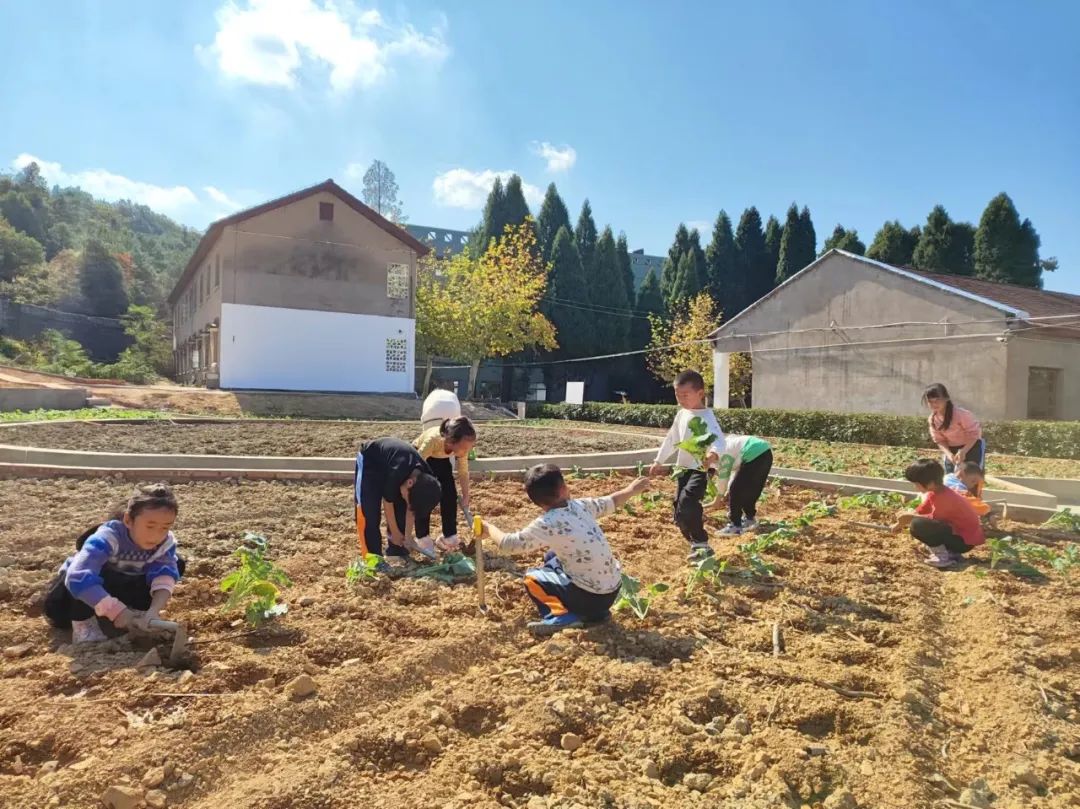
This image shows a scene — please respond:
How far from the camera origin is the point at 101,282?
4269cm

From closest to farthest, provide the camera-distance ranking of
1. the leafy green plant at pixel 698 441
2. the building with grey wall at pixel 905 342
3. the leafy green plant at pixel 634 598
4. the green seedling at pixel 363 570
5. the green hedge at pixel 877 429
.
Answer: the leafy green plant at pixel 634 598
the green seedling at pixel 363 570
the leafy green plant at pixel 698 441
the green hedge at pixel 877 429
the building with grey wall at pixel 905 342

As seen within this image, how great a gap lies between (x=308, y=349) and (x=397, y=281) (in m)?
4.32

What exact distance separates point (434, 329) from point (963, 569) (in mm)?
27799

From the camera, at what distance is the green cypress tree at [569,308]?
37.5 meters

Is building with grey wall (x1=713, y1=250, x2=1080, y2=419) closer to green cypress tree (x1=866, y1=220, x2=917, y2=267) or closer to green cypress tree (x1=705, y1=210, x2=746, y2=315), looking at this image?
green cypress tree (x1=866, y1=220, x2=917, y2=267)

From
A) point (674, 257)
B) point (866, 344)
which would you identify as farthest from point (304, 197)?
point (674, 257)

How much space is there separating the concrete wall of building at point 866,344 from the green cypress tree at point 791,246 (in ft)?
48.8

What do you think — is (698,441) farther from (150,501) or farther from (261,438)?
(261,438)

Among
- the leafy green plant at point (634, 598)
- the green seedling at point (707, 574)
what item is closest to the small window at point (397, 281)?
the green seedling at point (707, 574)

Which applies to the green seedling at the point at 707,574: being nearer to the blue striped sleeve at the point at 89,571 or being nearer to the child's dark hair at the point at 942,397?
the blue striped sleeve at the point at 89,571

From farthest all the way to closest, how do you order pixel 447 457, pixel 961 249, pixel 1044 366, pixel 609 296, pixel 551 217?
pixel 551 217 → pixel 609 296 → pixel 961 249 → pixel 1044 366 → pixel 447 457

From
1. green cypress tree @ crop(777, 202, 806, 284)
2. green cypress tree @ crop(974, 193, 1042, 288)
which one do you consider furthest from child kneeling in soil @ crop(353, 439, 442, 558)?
green cypress tree @ crop(777, 202, 806, 284)

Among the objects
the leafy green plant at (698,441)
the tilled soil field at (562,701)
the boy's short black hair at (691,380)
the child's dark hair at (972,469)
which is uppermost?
the boy's short black hair at (691,380)

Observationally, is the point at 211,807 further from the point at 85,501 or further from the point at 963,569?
the point at 85,501
